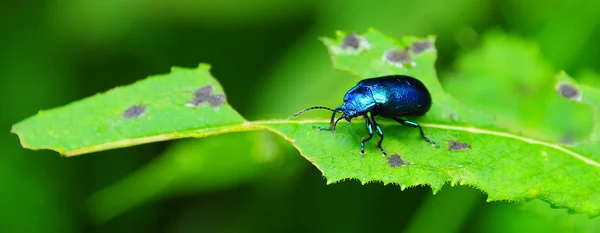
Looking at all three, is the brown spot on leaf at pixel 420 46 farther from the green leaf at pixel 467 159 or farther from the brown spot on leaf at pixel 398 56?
the green leaf at pixel 467 159

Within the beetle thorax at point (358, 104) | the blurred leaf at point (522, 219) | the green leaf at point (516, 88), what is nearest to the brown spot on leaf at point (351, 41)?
the beetle thorax at point (358, 104)

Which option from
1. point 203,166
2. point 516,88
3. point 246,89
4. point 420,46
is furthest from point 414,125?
point 246,89

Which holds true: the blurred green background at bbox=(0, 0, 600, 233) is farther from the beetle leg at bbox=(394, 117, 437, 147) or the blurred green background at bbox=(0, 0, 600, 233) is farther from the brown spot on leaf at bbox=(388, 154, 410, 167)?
the brown spot on leaf at bbox=(388, 154, 410, 167)

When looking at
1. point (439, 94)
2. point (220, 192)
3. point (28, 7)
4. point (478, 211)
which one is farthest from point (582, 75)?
point (28, 7)

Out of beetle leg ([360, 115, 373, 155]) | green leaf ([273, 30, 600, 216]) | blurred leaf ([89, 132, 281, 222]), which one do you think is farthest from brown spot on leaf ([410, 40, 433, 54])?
blurred leaf ([89, 132, 281, 222])

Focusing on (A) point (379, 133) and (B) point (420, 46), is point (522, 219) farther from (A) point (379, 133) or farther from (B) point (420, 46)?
(A) point (379, 133)
